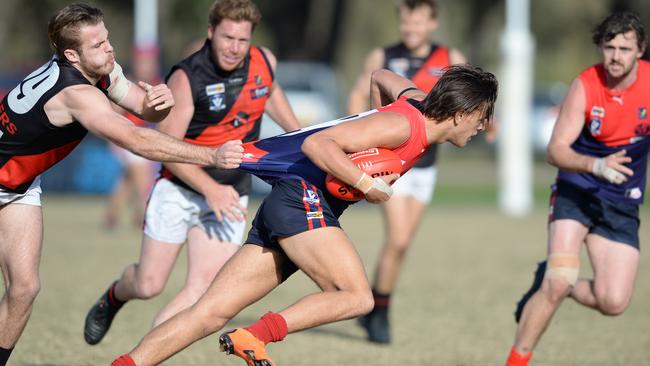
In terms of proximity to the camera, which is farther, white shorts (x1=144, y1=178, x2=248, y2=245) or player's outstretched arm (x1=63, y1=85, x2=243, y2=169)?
white shorts (x1=144, y1=178, x2=248, y2=245)

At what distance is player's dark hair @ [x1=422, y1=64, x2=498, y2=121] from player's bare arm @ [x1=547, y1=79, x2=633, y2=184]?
0.99 m

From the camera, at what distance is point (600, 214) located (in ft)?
21.8

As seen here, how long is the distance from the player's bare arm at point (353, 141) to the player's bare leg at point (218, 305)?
2.28 feet

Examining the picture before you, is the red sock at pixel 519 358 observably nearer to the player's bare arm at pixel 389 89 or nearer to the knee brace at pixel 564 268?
the knee brace at pixel 564 268

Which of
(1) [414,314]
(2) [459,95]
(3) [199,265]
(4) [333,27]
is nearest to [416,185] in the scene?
(1) [414,314]

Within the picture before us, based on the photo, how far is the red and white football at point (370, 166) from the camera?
17.4ft

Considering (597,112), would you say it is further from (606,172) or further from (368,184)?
(368,184)

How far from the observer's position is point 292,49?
1529 inches

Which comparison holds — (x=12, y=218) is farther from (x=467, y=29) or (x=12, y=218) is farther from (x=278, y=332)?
(x=467, y=29)

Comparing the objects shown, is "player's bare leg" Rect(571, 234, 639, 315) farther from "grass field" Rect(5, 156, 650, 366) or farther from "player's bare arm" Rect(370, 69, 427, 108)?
"player's bare arm" Rect(370, 69, 427, 108)

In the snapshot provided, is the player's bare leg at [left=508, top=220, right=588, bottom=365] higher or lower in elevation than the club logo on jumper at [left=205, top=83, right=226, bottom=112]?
lower

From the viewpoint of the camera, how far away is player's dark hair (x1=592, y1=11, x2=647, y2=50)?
249 inches

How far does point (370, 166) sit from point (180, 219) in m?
1.98

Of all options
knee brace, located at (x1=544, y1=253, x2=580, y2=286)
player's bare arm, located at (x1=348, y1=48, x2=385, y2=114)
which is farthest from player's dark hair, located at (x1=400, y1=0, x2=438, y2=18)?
knee brace, located at (x1=544, y1=253, x2=580, y2=286)
